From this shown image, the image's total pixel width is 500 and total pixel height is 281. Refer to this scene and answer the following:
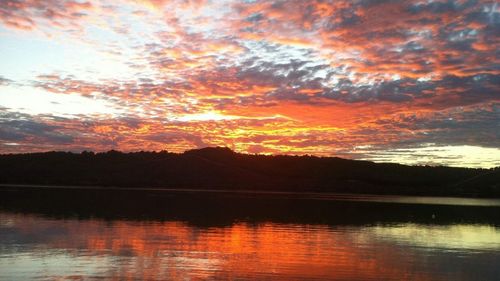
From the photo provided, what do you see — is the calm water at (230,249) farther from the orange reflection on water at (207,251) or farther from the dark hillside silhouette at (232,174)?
the dark hillside silhouette at (232,174)

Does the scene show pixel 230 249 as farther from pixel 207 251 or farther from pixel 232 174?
pixel 232 174

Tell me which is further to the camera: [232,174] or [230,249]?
[232,174]

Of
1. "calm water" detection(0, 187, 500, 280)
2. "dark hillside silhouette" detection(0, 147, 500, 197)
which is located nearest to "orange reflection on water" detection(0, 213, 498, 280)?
"calm water" detection(0, 187, 500, 280)

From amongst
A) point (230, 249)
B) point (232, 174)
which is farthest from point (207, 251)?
point (232, 174)

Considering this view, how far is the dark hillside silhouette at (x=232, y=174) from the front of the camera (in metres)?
136

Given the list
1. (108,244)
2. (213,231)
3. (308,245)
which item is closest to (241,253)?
(308,245)

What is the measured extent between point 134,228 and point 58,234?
16.1 ft

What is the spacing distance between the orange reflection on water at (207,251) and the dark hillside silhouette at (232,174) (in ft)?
327

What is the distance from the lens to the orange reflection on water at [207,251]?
19188mm

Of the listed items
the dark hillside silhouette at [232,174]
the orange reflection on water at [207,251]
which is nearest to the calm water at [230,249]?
the orange reflection on water at [207,251]

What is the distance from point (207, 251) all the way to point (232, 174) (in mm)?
128269

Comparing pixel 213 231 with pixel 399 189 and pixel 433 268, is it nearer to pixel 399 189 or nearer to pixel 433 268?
pixel 433 268

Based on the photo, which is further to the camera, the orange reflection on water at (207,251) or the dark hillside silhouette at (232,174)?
the dark hillside silhouette at (232,174)

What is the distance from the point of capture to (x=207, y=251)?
2423 centimetres
